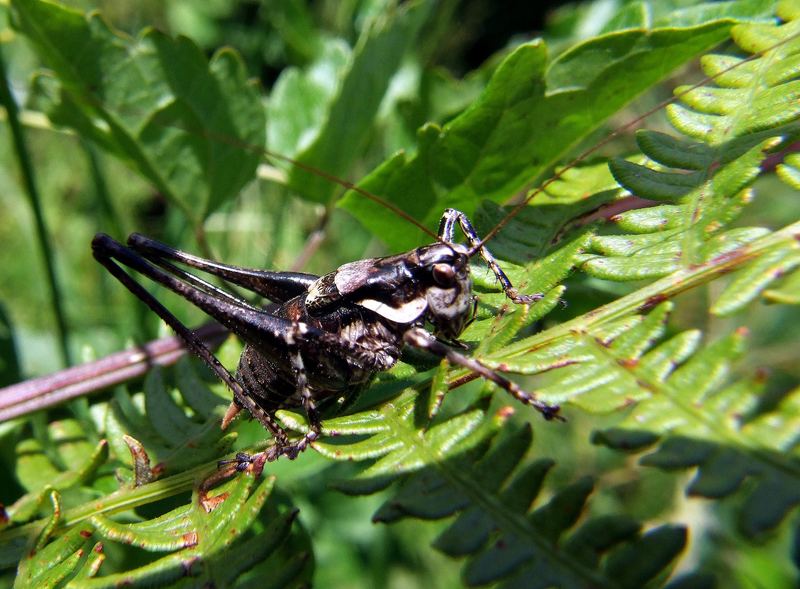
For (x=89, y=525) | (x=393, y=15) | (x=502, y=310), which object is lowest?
(x=89, y=525)

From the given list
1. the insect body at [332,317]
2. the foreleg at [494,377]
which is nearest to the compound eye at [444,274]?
the insect body at [332,317]

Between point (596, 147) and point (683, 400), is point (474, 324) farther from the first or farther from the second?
point (683, 400)

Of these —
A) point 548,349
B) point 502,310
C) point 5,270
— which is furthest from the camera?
point 5,270

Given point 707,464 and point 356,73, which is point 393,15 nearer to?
point 356,73

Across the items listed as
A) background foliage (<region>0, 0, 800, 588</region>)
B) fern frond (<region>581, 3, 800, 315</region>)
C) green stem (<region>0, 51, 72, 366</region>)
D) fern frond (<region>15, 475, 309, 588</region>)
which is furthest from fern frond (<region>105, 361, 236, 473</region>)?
fern frond (<region>581, 3, 800, 315</region>)

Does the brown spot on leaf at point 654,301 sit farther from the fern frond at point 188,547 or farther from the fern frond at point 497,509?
the fern frond at point 188,547

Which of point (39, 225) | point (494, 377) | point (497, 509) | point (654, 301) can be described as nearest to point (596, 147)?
point (654, 301)

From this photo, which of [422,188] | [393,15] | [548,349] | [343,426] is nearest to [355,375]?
[343,426]
